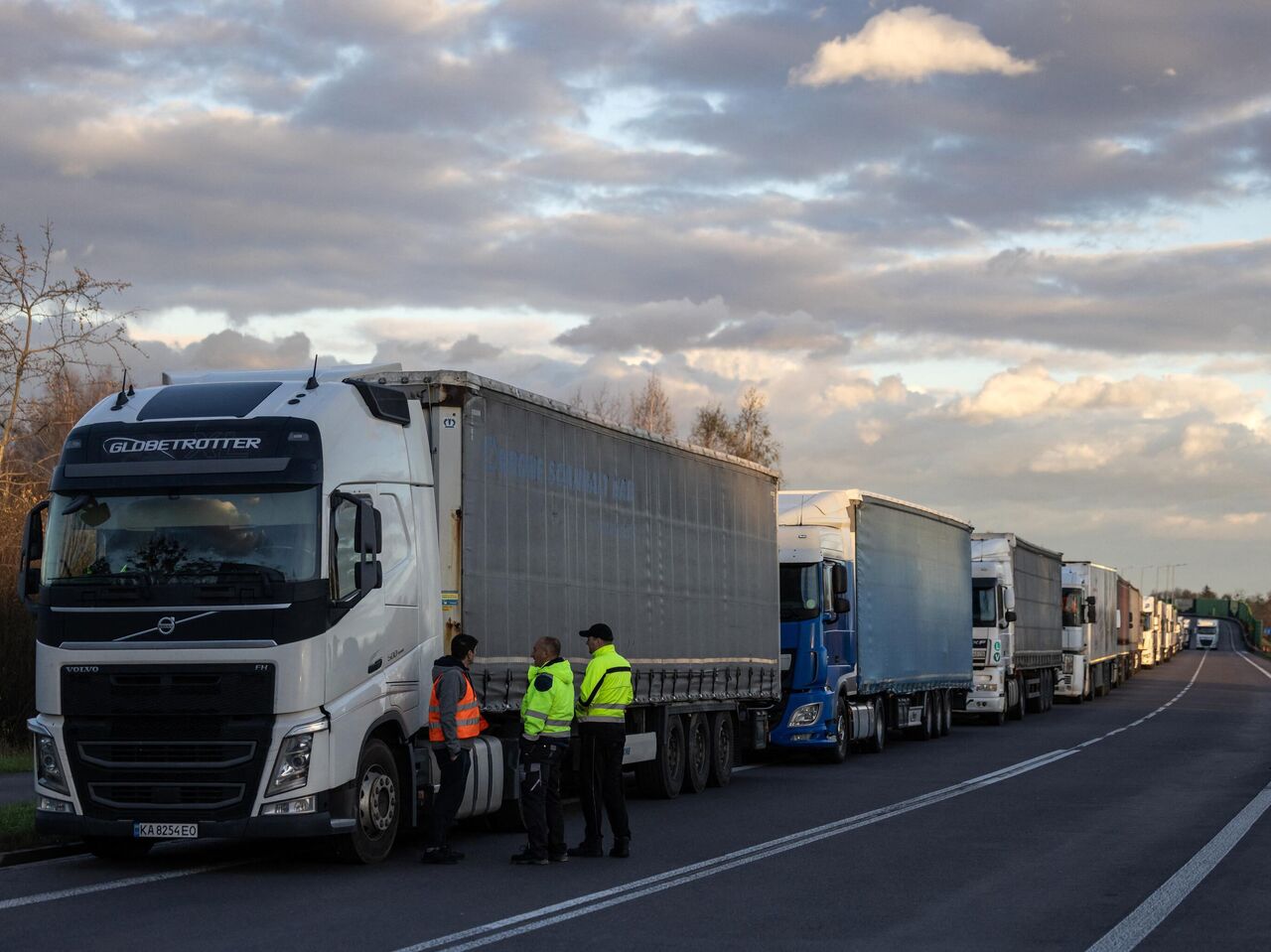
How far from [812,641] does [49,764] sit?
1417 cm

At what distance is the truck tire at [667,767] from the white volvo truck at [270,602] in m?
4.24

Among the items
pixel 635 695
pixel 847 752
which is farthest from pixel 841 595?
pixel 635 695

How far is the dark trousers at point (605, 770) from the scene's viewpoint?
13703 millimetres

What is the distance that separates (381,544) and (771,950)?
4887mm

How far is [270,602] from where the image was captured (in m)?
12.3

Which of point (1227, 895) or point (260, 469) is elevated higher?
point (260, 469)

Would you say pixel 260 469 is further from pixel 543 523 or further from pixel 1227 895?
pixel 1227 895

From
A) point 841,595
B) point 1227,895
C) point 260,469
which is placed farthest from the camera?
point 841,595

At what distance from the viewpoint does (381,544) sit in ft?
43.3

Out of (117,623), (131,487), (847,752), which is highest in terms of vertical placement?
(131,487)

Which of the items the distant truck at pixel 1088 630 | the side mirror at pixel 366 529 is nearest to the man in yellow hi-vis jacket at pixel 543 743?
the side mirror at pixel 366 529

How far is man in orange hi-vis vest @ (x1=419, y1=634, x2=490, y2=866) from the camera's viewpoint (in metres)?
13.3

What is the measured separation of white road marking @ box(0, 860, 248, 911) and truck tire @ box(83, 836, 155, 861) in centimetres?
40

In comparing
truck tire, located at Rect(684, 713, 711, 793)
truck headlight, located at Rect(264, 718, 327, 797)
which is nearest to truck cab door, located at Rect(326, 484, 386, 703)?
truck headlight, located at Rect(264, 718, 327, 797)
